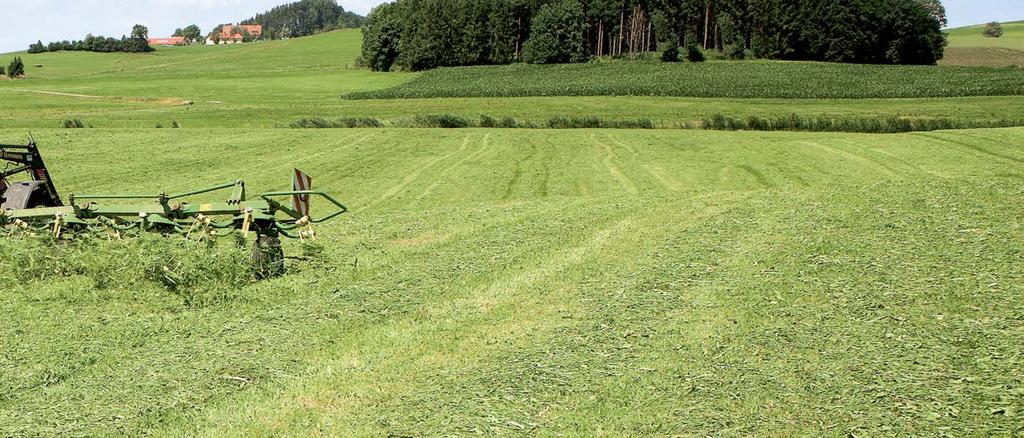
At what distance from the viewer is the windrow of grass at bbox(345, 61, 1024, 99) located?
5256 cm

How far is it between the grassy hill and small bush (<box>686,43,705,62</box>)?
71.5ft

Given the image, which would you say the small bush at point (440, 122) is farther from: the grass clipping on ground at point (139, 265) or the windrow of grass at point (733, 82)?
the grass clipping on ground at point (139, 265)

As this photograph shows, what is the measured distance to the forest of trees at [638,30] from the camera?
228 feet

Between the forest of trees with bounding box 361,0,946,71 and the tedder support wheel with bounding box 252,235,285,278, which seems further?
the forest of trees with bounding box 361,0,946,71

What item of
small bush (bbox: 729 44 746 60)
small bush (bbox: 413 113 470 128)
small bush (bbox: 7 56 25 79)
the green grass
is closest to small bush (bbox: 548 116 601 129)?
small bush (bbox: 413 113 470 128)

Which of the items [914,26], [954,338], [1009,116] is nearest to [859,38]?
[914,26]

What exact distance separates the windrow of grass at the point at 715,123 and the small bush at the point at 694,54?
124 ft

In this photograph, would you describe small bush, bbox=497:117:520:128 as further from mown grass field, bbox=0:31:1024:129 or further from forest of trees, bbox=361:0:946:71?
→ forest of trees, bbox=361:0:946:71

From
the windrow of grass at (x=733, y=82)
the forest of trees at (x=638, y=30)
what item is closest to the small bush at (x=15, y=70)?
the forest of trees at (x=638, y=30)

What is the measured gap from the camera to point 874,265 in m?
8.06

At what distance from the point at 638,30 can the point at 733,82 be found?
94.5 ft

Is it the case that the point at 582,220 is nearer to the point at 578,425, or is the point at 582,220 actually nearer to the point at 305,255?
the point at 305,255

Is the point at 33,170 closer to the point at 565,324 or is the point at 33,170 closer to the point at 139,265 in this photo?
the point at 139,265

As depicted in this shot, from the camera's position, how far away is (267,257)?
29.0ft
